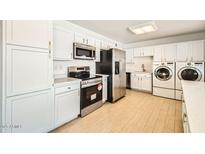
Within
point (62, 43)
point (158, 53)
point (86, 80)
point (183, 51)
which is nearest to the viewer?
point (62, 43)

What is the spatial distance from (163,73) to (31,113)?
4.27 meters

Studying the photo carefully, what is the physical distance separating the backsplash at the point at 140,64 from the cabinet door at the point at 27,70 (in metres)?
4.61

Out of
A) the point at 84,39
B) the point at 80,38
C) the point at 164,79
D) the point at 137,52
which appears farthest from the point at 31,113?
the point at 137,52

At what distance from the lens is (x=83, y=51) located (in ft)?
10.3

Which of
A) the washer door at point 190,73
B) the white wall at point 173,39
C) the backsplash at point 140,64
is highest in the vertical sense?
the white wall at point 173,39

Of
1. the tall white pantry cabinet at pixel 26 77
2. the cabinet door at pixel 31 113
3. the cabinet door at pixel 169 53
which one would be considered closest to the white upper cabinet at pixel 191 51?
the cabinet door at pixel 169 53

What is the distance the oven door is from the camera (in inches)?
105

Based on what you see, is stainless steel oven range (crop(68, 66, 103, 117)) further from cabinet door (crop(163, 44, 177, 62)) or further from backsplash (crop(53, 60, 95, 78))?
cabinet door (crop(163, 44, 177, 62))

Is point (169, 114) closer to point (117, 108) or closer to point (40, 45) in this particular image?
point (117, 108)

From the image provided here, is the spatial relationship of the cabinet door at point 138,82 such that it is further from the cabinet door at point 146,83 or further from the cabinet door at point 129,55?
the cabinet door at point 129,55

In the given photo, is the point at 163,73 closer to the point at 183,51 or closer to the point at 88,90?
the point at 183,51

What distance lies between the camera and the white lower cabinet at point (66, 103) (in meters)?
2.12
